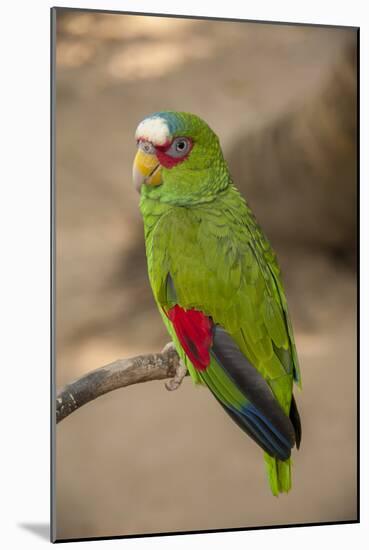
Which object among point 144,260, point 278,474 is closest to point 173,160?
point 144,260

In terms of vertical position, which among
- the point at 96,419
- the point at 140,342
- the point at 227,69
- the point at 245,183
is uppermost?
the point at 227,69

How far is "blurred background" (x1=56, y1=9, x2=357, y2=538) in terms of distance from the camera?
11.3ft

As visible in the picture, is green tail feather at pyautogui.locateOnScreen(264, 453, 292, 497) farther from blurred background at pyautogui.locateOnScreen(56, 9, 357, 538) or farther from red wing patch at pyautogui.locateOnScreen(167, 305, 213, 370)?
red wing patch at pyautogui.locateOnScreen(167, 305, 213, 370)

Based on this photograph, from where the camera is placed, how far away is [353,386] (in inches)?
150

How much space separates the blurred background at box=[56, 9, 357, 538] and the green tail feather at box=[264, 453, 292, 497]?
3 cm

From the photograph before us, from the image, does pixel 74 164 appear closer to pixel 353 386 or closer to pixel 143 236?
pixel 143 236

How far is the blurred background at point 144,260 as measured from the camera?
11.3 feet

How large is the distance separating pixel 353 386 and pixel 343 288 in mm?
378

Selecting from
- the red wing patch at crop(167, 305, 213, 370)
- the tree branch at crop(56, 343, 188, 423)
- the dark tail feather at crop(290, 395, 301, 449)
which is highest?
the red wing patch at crop(167, 305, 213, 370)

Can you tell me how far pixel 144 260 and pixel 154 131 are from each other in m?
0.45

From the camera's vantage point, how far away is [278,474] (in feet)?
12.0

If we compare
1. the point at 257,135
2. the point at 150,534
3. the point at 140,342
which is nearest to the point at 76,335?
the point at 140,342

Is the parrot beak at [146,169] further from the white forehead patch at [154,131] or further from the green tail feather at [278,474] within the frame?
the green tail feather at [278,474]

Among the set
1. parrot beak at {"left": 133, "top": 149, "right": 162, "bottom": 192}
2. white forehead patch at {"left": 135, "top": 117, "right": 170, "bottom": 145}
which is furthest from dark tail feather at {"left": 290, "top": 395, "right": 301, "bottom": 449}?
white forehead patch at {"left": 135, "top": 117, "right": 170, "bottom": 145}
